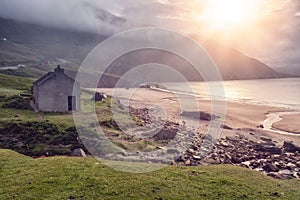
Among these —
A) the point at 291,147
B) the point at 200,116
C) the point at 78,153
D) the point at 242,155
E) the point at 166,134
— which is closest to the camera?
the point at 78,153

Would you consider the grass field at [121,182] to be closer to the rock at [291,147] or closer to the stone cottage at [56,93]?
the rock at [291,147]

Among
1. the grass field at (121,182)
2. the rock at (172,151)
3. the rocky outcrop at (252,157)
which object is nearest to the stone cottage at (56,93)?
the grass field at (121,182)

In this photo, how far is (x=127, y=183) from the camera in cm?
1700

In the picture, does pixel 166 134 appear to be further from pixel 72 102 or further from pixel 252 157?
pixel 72 102

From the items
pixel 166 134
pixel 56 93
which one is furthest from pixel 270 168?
pixel 56 93

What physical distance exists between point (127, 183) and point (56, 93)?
3070 cm

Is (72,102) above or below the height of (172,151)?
above

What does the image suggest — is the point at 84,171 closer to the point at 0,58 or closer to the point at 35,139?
the point at 35,139

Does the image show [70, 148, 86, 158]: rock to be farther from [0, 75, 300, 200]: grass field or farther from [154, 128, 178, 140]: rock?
[154, 128, 178, 140]: rock

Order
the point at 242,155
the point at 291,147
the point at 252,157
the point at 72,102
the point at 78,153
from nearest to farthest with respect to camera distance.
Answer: the point at 78,153 → the point at 252,157 → the point at 242,155 → the point at 291,147 → the point at 72,102

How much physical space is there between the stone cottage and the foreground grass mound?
76.0ft

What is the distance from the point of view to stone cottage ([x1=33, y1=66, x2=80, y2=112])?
42.7 metres

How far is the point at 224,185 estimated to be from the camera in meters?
17.5

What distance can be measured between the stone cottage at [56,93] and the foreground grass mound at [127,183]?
23.2m
